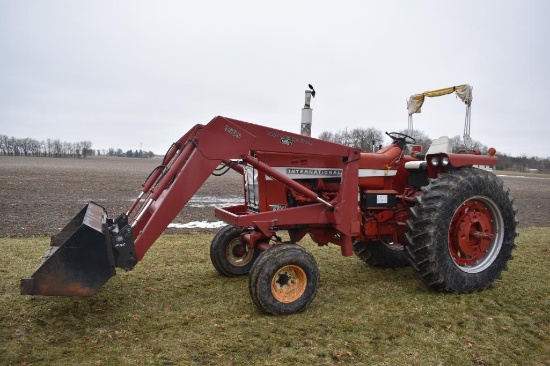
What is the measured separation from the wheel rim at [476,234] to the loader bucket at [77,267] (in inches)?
158

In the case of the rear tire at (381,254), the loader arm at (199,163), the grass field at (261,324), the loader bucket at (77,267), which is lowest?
the grass field at (261,324)

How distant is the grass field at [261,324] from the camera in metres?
3.47

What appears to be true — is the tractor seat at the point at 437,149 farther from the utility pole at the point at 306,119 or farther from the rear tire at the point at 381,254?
the utility pole at the point at 306,119

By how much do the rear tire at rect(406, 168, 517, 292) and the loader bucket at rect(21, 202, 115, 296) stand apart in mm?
3349

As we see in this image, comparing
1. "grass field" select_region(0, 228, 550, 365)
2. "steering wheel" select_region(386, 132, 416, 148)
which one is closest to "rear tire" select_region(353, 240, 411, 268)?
"grass field" select_region(0, 228, 550, 365)

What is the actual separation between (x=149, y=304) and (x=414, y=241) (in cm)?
306

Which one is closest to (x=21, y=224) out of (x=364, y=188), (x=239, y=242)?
(x=239, y=242)

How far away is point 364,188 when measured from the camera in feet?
18.3

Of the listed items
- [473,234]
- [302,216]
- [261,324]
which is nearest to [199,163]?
[302,216]

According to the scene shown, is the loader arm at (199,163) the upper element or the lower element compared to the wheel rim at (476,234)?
upper

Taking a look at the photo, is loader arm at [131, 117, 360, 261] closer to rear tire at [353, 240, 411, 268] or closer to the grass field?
the grass field

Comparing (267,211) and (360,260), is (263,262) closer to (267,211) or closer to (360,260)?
(267,211)

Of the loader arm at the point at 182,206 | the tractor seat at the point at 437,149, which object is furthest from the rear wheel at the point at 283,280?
the tractor seat at the point at 437,149

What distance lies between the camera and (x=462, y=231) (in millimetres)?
5328
